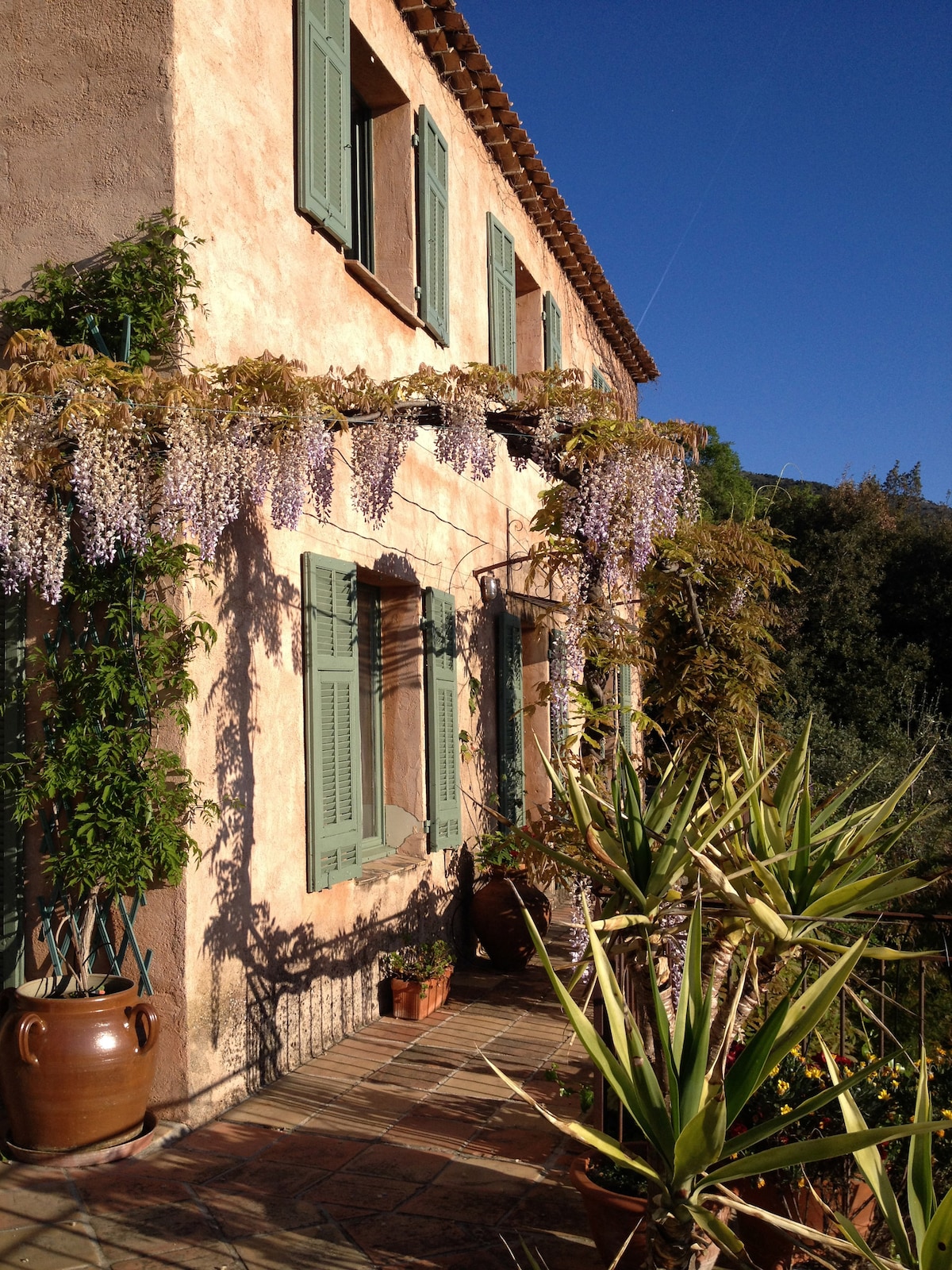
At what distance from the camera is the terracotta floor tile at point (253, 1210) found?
320 centimetres

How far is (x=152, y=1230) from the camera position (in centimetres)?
315

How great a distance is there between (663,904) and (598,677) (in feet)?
8.10

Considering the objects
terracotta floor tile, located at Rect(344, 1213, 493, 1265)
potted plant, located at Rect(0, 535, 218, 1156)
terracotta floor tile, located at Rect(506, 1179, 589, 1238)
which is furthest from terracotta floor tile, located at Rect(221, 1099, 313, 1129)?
terracotta floor tile, located at Rect(506, 1179, 589, 1238)

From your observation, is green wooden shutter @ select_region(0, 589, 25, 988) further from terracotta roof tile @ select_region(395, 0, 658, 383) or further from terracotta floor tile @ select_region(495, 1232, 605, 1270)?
terracotta roof tile @ select_region(395, 0, 658, 383)

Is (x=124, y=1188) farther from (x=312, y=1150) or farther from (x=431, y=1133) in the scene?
(x=431, y=1133)

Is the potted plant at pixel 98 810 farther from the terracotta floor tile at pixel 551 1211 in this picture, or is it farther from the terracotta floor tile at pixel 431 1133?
the terracotta floor tile at pixel 551 1211

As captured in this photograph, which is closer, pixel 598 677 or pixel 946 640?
pixel 598 677

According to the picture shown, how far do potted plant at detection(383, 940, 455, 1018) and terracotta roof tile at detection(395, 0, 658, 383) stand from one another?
5281mm

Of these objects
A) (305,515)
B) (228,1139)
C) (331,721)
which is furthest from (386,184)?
(228,1139)

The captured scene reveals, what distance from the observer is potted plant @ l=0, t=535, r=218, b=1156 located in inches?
141

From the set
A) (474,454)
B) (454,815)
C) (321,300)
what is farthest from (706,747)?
(321,300)

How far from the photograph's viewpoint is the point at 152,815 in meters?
3.85

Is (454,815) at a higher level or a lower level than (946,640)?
lower

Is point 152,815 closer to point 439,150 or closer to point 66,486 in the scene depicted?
point 66,486
